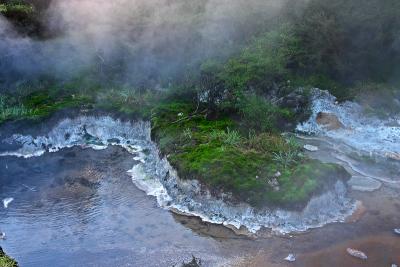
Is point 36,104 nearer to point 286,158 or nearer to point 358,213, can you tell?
point 286,158

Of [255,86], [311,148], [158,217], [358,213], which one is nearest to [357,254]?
[358,213]

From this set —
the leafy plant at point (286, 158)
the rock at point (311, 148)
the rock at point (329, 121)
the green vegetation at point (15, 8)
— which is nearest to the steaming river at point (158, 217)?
the rock at point (311, 148)

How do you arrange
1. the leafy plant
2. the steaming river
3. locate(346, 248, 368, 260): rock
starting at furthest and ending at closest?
1. the leafy plant
2. the steaming river
3. locate(346, 248, 368, 260): rock

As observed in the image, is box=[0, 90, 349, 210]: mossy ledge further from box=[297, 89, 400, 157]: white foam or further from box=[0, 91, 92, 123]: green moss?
box=[297, 89, 400, 157]: white foam

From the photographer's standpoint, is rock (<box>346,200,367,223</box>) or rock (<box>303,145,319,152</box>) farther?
rock (<box>303,145,319,152</box>)

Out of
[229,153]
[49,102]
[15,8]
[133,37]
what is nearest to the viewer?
[229,153]

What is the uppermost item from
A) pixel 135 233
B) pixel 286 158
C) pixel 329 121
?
pixel 329 121

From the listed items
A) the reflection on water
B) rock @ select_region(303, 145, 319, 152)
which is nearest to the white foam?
rock @ select_region(303, 145, 319, 152)

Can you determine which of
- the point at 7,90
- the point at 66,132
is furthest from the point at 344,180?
the point at 7,90
